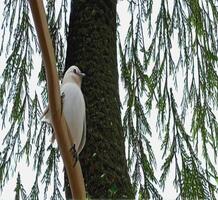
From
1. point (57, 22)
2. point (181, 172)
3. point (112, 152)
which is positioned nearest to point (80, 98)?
point (112, 152)

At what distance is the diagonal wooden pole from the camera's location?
2.72 ft

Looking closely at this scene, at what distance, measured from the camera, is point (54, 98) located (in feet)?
2.87

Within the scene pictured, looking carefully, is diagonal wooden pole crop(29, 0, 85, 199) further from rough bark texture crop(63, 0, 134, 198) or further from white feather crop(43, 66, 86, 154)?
rough bark texture crop(63, 0, 134, 198)

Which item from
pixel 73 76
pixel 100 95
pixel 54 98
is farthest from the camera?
pixel 100 95

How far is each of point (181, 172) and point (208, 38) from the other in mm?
514

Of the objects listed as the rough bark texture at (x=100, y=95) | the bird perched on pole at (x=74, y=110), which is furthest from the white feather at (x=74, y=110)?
the rough bark texture at (x=100, y=95)

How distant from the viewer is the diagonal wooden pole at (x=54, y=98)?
2.72 ft

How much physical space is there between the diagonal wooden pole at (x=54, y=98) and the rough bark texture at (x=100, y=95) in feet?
1.31

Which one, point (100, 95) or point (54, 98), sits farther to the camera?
point (100, 95)

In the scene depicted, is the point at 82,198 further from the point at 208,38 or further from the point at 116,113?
the point at 208,38

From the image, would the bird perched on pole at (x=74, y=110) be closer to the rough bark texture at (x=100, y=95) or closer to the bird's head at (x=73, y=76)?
the bird's head at (x=73, y=76)

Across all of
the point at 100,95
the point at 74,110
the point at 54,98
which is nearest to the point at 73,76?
the point at 74,110

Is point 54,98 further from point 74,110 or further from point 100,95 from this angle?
point 100,95

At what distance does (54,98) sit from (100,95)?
2.04 feet
